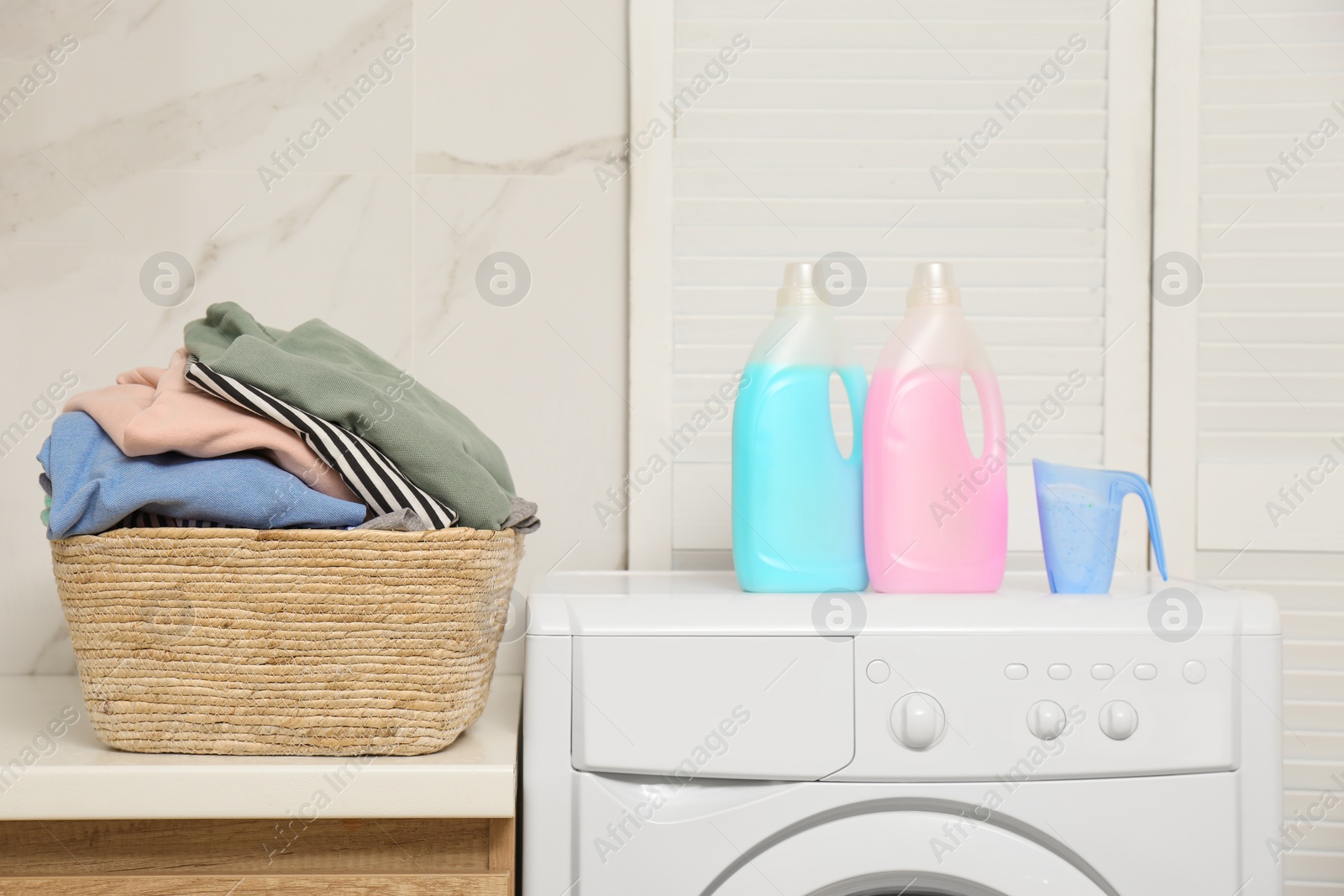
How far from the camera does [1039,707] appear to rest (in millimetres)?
683

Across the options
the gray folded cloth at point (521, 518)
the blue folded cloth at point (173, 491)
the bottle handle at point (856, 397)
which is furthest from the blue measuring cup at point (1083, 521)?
the blue folded cloth at point (173, 491)

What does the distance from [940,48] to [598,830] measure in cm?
95

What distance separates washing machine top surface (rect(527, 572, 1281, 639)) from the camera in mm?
691

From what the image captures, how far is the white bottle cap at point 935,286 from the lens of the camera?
0.80 m

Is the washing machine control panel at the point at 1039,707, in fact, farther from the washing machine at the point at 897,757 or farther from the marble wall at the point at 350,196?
the marble wall at the point at 350,196

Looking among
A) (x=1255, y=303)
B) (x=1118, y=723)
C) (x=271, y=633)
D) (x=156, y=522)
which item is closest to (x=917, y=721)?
(x=1118, y=723)

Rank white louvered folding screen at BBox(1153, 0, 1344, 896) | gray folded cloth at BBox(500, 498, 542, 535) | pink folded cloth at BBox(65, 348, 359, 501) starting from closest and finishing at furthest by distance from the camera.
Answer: pink folded cloth at BBox(65, 348, 359, 501) < gray folded cloth at BBox(500, 498, 542, 535) < white louvered folding screen at BBox(1153, 0, 1344, 896)

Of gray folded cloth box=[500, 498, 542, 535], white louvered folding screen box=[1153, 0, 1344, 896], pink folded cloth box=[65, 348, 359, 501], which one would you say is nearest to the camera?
pink folded cloth box=[65, 348, 359, 501]

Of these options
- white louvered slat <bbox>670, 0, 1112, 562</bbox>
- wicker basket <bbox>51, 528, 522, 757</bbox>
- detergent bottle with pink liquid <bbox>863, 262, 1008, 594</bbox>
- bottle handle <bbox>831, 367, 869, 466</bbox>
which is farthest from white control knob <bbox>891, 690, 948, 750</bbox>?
white louvered slat <bbox>670, 0, 1112, 562</bbox>

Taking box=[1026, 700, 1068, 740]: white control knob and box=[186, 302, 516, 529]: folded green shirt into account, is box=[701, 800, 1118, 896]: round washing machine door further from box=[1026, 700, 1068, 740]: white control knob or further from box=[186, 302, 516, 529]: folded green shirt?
box=[186, 302, 516, 529]: folded green shirt

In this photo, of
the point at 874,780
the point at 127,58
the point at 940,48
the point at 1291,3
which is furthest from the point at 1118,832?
the point at 127,58

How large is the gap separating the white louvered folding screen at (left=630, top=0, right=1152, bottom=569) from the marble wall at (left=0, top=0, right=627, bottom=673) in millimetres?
77

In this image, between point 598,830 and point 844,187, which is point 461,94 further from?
point 598,830

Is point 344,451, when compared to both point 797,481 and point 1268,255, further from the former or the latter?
point 1268,255
